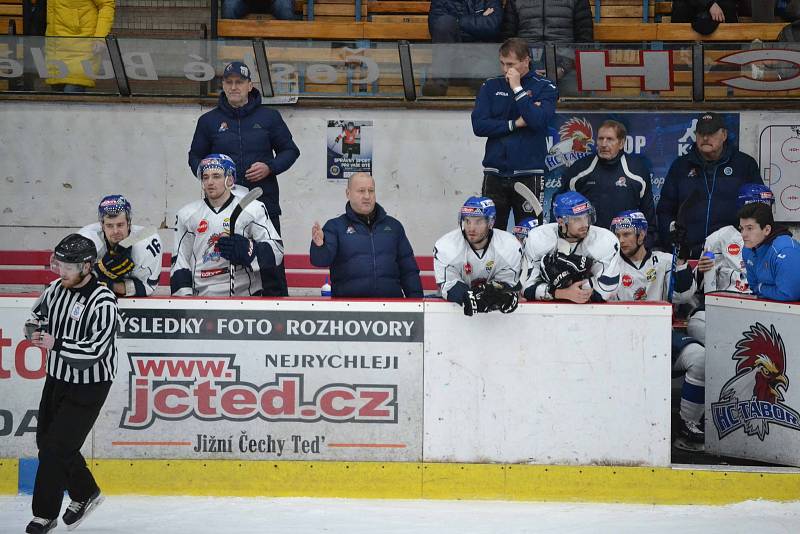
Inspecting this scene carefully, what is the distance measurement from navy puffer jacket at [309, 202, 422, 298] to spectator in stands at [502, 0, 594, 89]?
305 centimetres

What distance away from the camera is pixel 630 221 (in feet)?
22.4

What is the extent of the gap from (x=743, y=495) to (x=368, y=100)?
4599 mm

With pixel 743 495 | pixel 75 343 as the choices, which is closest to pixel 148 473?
pixel 75 343

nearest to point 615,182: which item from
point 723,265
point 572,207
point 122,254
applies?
point 723,265

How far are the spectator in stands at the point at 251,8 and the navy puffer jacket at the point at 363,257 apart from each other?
4073 millimetres

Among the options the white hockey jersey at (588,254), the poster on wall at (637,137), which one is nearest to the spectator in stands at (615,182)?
the white hockey jersey at (588,254)

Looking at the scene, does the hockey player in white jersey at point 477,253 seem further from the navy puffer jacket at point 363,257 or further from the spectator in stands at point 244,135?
the spectator in stands at point 244,135

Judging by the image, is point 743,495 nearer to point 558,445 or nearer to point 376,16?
point 558,445

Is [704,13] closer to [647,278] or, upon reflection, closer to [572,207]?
[647,278]

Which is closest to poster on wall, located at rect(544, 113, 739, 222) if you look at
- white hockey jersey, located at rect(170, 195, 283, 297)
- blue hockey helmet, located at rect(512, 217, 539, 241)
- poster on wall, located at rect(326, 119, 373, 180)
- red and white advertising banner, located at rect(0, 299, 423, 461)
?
poster on wall, located at rect(326, 119, 373, 180)

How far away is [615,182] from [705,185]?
26.8 inches

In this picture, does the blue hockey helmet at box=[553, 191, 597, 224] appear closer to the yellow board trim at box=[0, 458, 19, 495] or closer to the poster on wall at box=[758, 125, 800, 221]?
the yellow board trim at box=[0, 458, 19, 495]

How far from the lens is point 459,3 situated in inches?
361

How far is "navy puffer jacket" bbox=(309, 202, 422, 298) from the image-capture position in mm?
6234
